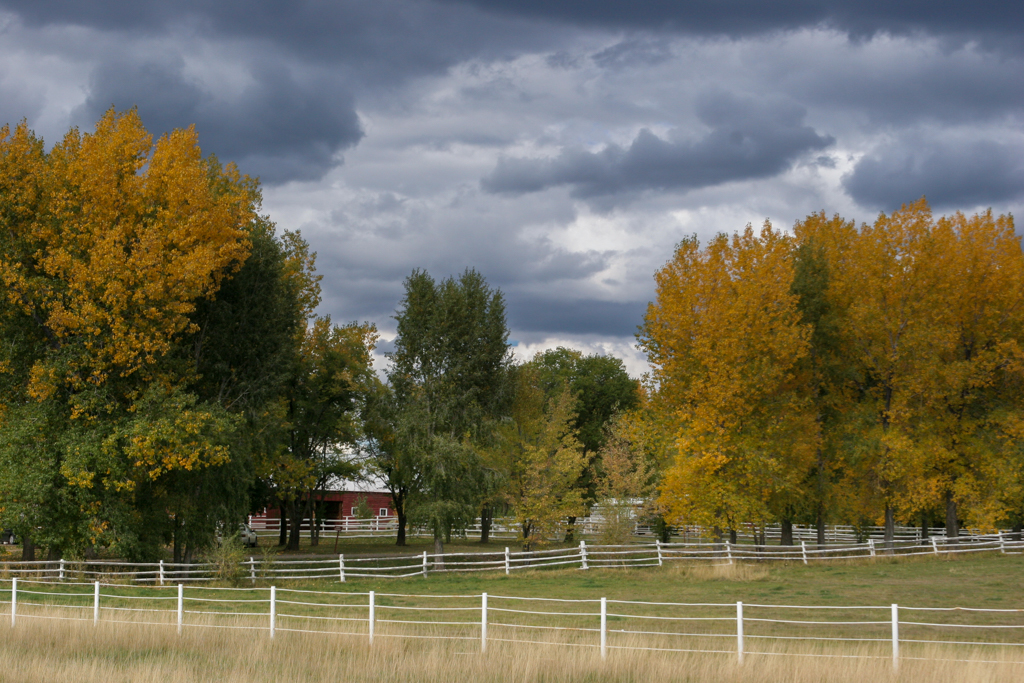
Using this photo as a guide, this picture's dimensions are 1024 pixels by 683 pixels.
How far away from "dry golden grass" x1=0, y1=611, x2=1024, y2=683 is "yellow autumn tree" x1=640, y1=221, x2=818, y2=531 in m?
18.0

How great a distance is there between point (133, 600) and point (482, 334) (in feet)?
61.2

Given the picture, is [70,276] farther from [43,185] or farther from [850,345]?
[850,345]

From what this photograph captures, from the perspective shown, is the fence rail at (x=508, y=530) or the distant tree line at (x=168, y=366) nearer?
the distant tree line at (x=168, y=366)

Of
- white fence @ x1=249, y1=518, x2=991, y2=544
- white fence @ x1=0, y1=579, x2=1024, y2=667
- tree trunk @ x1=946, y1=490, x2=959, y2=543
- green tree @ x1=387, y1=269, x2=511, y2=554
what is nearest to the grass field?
white fence @ x1=0, y1=579, x2=1024, y2=667

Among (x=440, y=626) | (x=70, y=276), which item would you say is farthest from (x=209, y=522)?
(x=440, y=626)

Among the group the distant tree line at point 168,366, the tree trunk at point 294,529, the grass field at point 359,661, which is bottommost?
the tree trunk at point 294,529

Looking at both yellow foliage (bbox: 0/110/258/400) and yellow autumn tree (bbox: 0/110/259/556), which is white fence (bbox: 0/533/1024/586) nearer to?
yellow autumn tree (bbox: 0/110/259/556)

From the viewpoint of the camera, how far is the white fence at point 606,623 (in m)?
14.5

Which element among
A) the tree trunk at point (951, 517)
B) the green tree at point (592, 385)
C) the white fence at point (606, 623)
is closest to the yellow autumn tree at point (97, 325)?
the white fence at point (606, 623)

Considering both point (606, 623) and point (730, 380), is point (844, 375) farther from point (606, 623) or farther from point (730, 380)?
point (606, 623)

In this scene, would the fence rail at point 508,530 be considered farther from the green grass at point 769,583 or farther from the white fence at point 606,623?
the white fence at point 606,623

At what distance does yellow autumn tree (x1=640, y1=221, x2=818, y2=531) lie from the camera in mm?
32500

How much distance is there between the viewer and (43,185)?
27250 mm

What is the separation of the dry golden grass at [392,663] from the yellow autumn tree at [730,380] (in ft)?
59.2
